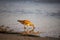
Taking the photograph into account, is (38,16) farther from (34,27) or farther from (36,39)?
(36,39)

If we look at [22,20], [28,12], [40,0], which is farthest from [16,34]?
[40,0]

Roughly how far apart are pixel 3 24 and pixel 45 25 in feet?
2.12

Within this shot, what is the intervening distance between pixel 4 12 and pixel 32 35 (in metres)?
0.56

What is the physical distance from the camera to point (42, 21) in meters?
2.38

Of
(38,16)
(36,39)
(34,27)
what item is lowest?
(36,39)

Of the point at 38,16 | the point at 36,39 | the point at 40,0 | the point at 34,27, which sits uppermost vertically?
the point at 40,0

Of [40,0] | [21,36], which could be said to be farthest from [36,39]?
[40,0]

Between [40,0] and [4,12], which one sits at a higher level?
[40,0]

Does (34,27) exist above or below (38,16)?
below

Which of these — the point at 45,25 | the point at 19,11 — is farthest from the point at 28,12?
the point at 45,25

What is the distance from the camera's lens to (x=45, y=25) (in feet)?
7.80

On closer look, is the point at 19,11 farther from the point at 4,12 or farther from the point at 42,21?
the point at 42,21

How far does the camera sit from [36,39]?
2379mm

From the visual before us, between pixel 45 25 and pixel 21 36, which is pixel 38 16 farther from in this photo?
pixel 21 36
